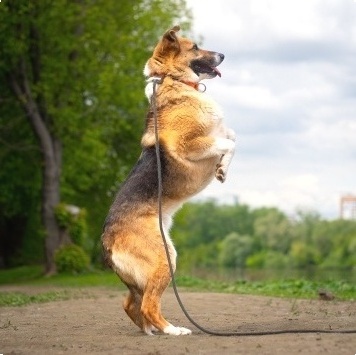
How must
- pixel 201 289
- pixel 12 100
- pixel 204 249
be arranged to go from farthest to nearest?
pixel 204 249 < pixel 12 100 < pixel 201 289

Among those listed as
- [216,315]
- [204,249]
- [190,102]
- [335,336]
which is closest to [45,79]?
[216,315]

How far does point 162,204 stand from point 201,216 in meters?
149

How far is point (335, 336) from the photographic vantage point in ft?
30.5

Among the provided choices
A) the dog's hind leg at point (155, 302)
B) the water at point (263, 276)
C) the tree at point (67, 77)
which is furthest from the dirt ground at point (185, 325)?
the tree at point (67, 77)

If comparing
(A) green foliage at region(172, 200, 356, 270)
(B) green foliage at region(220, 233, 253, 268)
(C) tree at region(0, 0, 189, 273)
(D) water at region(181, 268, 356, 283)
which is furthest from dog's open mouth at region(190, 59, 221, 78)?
(B) green foliage at region(220, 233, 253, 268)

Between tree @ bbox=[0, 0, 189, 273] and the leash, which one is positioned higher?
tree @ bbox=[0, 0, 189, 273]

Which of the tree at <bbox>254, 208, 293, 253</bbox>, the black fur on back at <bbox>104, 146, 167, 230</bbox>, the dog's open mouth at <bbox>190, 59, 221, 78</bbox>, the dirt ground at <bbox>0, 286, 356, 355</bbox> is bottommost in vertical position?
the dirt ground at <bbox>0, 286, 356, 355</bbox>

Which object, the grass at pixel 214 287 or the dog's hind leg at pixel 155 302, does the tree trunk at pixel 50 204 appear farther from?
the dog's hind leg at pixel 155 302

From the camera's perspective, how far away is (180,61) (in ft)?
36.4

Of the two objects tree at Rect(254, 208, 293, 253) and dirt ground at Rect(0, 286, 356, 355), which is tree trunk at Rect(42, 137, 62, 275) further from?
tree at Rect(254, 208, 293, 253)

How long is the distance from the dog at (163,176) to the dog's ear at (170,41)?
11 mm

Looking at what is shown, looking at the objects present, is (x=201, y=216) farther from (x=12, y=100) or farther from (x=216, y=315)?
(x=216, y=315)

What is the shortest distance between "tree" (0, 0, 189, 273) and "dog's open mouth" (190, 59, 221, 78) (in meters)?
20.1

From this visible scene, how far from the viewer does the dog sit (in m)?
10.1
